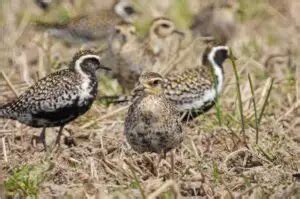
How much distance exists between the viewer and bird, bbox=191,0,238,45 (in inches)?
543

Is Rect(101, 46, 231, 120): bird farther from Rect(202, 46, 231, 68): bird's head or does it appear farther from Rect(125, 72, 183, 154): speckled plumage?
Rect(125, 72, 183, 154): speckled plumage

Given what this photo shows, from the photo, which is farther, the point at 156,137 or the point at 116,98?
the point at 116,98

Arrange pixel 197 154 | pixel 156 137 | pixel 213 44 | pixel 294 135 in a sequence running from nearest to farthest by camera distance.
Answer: pixel 156 137 → pixel 197 154 → pixel 294 135 → pixel 213 44

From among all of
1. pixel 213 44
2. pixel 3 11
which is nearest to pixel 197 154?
pixel 213 44

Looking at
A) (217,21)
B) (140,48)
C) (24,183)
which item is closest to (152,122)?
(24,183)

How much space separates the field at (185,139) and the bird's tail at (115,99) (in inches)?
2.2

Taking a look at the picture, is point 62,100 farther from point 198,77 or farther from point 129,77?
point 129,77

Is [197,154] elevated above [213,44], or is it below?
below

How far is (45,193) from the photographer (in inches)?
269

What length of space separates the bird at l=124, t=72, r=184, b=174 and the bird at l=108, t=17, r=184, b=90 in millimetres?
3471

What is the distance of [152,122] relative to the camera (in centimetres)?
734

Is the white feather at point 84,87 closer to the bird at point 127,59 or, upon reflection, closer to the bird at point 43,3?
the bird at point 127,59

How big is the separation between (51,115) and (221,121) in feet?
5.44

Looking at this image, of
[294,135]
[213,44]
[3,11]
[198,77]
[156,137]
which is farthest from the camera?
[3,11]
